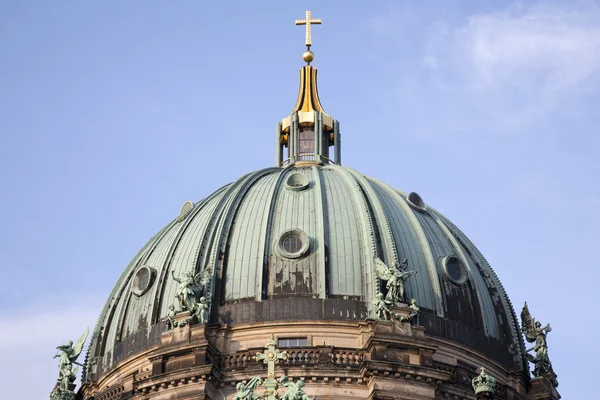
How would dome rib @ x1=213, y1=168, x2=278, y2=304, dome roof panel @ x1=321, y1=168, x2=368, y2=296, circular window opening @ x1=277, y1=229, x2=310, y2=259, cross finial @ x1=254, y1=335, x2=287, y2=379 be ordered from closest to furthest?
cross finial @ x1=254, y1=335, x2=287, y2=379
dome roof panel @ x1=321, y1=168, x2=368, y2=296
circular window opening @ x1=277, y1=229, x2=310, y2=259
dome rib @ x1=213, y1=168, x2=278, y2=304

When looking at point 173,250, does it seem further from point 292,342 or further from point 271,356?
point 271,356

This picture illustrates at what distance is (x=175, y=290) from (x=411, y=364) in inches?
414

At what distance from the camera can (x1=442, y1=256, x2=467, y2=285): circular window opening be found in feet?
218

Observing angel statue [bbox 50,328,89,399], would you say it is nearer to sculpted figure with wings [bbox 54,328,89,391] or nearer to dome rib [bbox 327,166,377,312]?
sculpted figure with wings [bbox 54,328,89,391]

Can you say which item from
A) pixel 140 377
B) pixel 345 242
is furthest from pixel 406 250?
pixel 140 377

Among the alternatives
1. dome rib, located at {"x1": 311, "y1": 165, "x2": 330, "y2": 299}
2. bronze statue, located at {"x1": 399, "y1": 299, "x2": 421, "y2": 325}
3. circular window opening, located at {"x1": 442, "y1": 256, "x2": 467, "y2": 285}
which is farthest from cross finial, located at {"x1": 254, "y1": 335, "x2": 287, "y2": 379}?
circular window opening, located at {"x1": 442, "y1": 256, "x2": 467, "y2": 285}

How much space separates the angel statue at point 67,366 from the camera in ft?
218

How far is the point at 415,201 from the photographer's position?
70.2 m

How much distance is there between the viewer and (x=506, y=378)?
217ft

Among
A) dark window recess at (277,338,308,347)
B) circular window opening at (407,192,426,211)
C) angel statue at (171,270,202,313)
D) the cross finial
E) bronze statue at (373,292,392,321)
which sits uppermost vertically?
circular window opening at (407,192,426,211)

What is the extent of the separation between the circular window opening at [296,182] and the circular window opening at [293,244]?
3542 mm

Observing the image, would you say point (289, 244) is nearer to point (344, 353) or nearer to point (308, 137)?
point (344, 353)

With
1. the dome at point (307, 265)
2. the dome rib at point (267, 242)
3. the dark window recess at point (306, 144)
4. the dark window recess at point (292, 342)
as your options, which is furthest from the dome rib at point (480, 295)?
the dark window recess at point (306, 144)

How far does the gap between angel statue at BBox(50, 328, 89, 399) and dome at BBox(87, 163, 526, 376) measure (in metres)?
0.66
